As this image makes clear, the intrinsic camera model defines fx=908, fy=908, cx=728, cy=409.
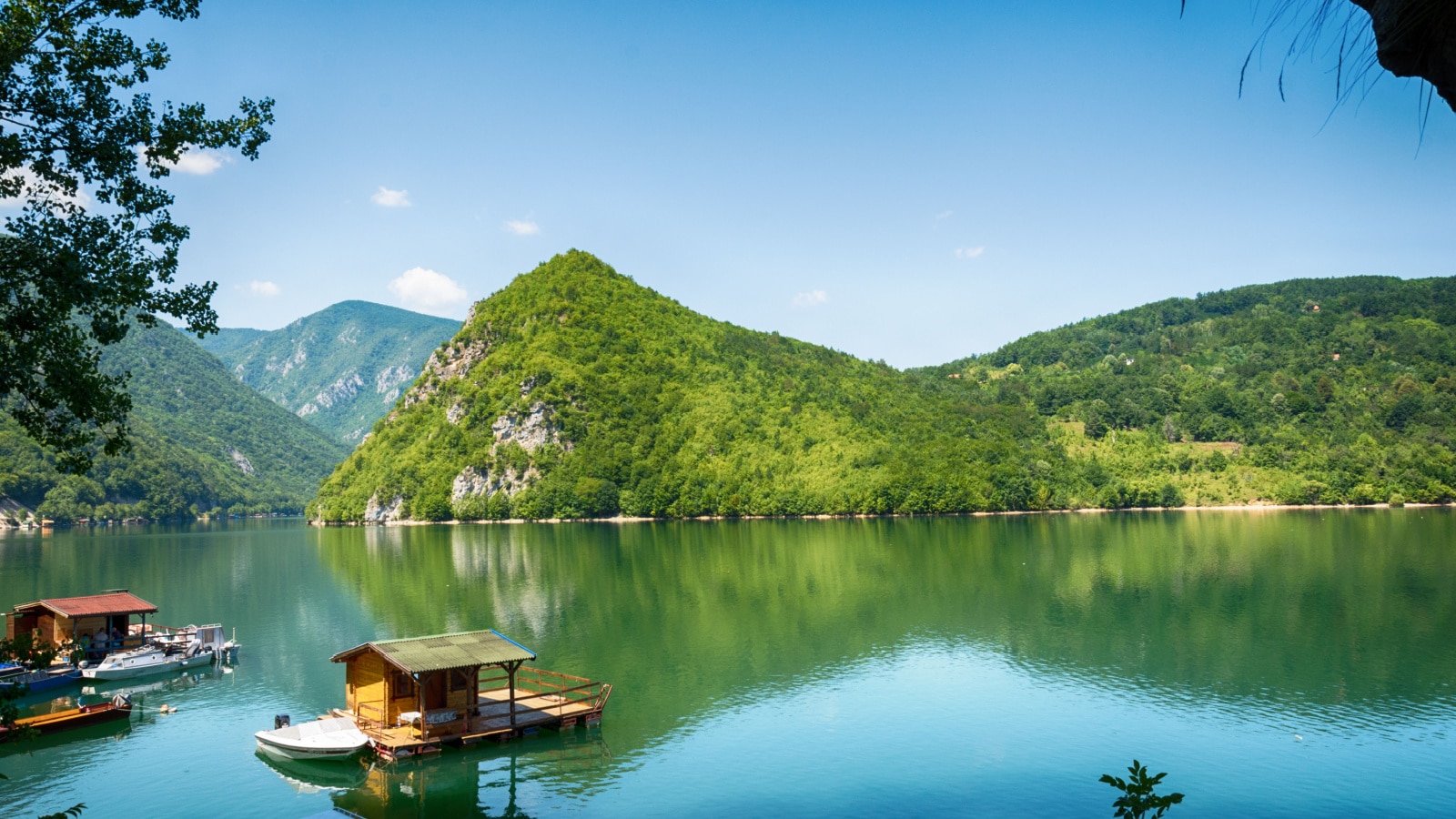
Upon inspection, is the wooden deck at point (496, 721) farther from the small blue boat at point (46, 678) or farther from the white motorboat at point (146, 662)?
the white motorboat at point (146, 662)

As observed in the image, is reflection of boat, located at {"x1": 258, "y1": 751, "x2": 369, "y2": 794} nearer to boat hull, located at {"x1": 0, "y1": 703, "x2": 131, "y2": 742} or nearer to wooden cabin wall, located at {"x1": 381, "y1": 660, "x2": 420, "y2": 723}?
wooden cabin wall, located at {"x1": 381, "y1": 660, "x2": 420, "y2": 723}

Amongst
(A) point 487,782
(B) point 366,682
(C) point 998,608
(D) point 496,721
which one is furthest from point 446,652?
(C) point 998,608

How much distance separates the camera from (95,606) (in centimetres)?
5272

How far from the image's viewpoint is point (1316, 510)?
552 ft

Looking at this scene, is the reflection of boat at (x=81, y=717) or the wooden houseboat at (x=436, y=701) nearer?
the wooden houseboat at (x=436, y=701)

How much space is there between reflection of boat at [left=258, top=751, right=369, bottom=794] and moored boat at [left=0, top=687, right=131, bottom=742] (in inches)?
425

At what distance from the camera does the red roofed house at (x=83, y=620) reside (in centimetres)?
5112

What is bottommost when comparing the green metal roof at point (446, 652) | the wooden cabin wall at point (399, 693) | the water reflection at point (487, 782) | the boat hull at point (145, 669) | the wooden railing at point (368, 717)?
the water reflection at point (487, 782)

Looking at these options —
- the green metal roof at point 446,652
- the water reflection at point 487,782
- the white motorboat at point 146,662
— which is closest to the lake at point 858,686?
the water reflection at point 487,782

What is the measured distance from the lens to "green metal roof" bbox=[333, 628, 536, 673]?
1391 inches

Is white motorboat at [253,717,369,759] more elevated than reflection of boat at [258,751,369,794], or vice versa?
white motorboat at [253,717,369,759]

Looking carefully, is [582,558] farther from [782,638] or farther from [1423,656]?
[1423,656]

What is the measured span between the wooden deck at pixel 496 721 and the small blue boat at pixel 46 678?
65.0ft

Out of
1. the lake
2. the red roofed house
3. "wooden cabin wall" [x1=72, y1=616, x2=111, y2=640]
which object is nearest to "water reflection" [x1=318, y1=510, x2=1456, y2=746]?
the lake
